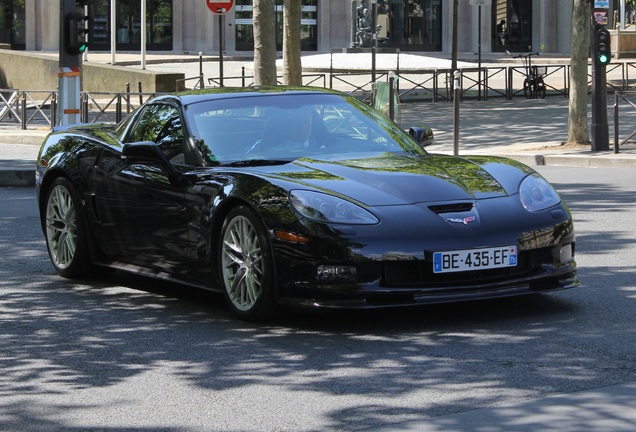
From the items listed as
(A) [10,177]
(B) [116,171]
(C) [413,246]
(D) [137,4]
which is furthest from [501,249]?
(D) [137,4]

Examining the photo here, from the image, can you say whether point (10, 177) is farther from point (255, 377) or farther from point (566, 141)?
point (255, 377)

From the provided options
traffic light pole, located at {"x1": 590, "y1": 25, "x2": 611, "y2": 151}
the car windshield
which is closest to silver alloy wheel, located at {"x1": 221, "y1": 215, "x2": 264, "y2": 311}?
the car windshield

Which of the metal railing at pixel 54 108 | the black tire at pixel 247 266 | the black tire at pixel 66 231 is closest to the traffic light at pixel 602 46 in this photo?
the metal railing at pixel 54 108

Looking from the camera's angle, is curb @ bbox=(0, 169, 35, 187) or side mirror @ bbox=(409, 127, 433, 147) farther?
curb @ bbox=(0, 169, 35, 187)

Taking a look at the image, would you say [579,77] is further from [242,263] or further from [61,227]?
[242,263]

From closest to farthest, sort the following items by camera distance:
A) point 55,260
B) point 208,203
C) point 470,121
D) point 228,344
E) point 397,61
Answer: point 228,344, point 208,203, point 55,260, point 470,121, point 397,61

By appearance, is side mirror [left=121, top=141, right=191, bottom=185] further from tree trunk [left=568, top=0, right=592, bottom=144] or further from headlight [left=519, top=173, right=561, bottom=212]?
tree trunk [left=568, top=0, right=592, bottom=144]

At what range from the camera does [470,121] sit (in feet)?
97.1

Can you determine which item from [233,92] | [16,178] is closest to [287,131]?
[233,92]

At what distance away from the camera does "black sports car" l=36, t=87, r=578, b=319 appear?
730 centimetres

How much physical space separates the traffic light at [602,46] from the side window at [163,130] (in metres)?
13.4

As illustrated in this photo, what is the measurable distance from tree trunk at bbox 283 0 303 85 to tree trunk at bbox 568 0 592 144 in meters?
8.92

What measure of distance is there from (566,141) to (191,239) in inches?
651

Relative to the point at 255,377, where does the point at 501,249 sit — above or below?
above
